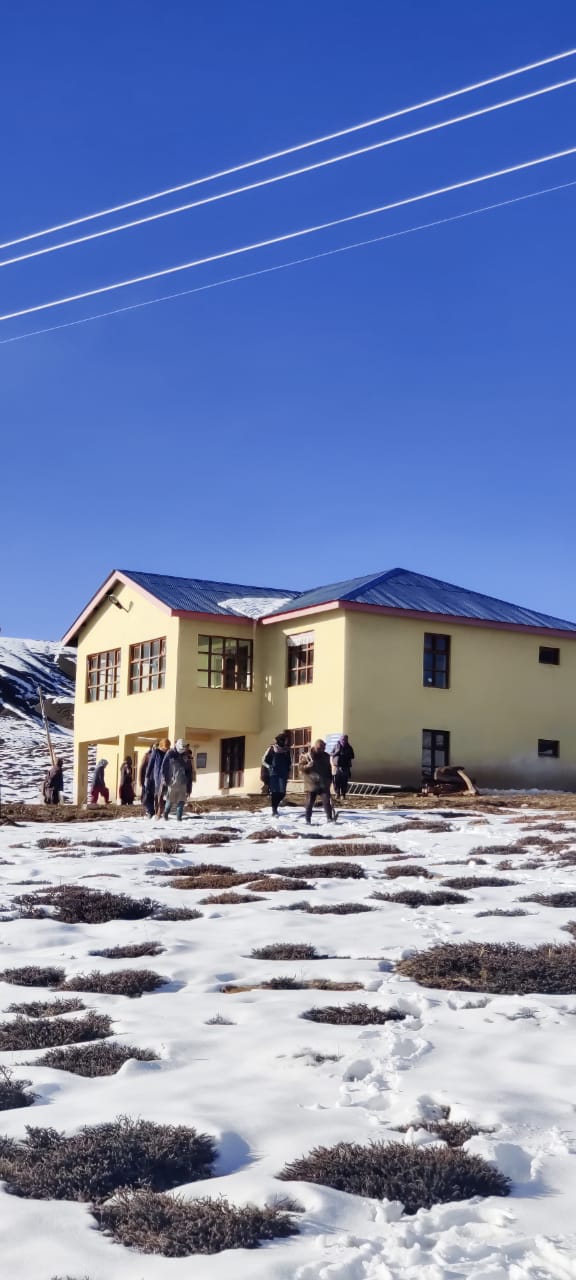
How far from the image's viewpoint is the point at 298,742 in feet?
127

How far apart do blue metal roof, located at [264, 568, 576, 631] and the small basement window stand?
0.67 meters

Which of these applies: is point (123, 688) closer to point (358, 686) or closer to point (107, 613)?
point (107, 613)

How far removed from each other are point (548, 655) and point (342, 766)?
415 inches

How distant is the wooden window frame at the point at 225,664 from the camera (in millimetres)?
39500

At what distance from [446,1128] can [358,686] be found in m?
31.2

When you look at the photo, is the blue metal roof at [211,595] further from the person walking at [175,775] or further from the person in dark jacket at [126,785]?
the person walking at [175,775]

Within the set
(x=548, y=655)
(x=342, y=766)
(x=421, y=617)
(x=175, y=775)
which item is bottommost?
(x=175, y=775)

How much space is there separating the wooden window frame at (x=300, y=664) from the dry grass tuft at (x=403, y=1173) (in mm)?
32718

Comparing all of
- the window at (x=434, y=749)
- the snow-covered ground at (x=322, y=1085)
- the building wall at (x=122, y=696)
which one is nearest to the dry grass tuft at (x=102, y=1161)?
the snow-covered ground at (x=322, y=1085)

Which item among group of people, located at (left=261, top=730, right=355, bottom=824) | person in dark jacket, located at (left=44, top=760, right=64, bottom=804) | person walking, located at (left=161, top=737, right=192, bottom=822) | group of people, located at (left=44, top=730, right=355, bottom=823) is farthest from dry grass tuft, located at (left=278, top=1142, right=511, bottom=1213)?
person in dark jacket, located at (left=44, top=760, right=64, bottom=804)

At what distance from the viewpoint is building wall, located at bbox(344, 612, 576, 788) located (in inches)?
1478

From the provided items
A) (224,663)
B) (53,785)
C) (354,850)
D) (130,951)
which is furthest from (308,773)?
(224,663)

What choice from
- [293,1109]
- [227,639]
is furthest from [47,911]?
[227,639]

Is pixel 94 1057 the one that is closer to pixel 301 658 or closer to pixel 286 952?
pixel 286 952
